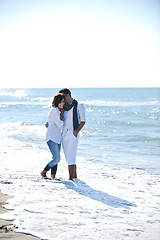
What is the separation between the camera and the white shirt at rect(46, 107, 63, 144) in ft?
17.6

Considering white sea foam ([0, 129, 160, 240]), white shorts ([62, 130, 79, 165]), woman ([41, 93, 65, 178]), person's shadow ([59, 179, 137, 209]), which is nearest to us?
Answer: white sea foam ([0, 129, 160, 240])

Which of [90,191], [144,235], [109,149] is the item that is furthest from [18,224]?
[109,149]

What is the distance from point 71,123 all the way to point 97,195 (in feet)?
4.63

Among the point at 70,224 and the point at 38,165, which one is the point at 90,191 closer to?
the point at 70,224

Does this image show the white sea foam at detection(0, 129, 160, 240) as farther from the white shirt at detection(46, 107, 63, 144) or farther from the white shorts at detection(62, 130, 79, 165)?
the white shirt at detection(46, 107, 63, 144)

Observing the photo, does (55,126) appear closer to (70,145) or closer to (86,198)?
(70,145)

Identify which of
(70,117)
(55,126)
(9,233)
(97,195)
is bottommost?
(97,195)

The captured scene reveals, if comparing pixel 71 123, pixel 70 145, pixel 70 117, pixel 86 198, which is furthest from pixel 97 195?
pixel 70 117

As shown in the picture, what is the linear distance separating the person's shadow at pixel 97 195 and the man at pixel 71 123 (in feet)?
1.37

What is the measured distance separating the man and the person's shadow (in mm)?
417

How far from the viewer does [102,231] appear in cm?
332

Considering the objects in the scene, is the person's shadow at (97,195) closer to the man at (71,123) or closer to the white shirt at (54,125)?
the man at (71,123)

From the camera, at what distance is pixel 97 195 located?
4.90 meters

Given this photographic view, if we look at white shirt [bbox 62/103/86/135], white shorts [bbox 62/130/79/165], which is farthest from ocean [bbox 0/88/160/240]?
white shirt [bbox 62/103/86/135]
